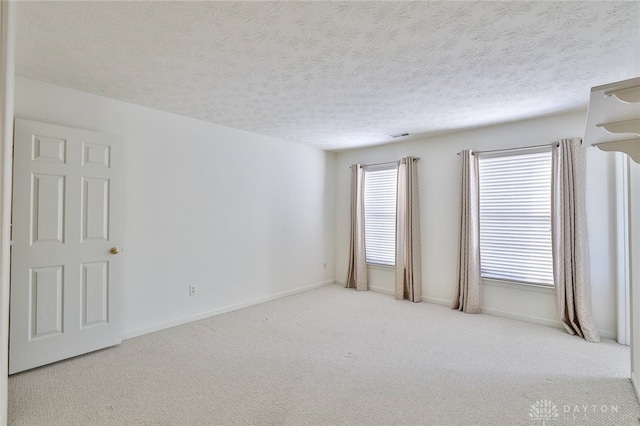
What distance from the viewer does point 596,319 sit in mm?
3240

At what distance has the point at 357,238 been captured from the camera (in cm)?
523

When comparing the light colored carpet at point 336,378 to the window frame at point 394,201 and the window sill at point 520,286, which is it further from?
the window frame at point 394,201

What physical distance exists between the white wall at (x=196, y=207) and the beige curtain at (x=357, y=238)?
0.73 metres

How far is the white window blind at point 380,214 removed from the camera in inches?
195

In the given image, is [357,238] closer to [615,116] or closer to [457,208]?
[457,208]

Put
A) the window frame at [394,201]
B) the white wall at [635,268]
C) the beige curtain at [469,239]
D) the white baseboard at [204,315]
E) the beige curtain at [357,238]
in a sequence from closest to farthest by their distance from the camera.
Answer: the white wall at [635,268], the white baseboard at [204,315], the beige curtain at [469,239], the window frame at [394,201], the beige curtain at [357,238]

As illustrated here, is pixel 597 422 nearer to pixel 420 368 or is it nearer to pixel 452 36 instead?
pixel 420 368

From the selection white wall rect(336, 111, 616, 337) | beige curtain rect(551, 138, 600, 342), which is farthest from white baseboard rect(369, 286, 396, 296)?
beige curtain rect(551, 138, 600, 342)

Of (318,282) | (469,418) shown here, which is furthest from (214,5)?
(318,282)

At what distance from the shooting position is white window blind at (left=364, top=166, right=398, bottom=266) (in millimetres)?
4957

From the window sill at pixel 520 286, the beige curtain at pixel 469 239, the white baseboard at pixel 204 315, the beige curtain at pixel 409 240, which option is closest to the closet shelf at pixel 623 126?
the beige curtain at pixel 469 239

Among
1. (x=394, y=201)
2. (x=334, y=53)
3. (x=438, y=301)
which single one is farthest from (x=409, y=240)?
(x=334, y=53)

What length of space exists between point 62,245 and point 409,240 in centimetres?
409

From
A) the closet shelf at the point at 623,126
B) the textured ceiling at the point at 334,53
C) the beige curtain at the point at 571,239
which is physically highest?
the textured ceiling at the point at 334,53
